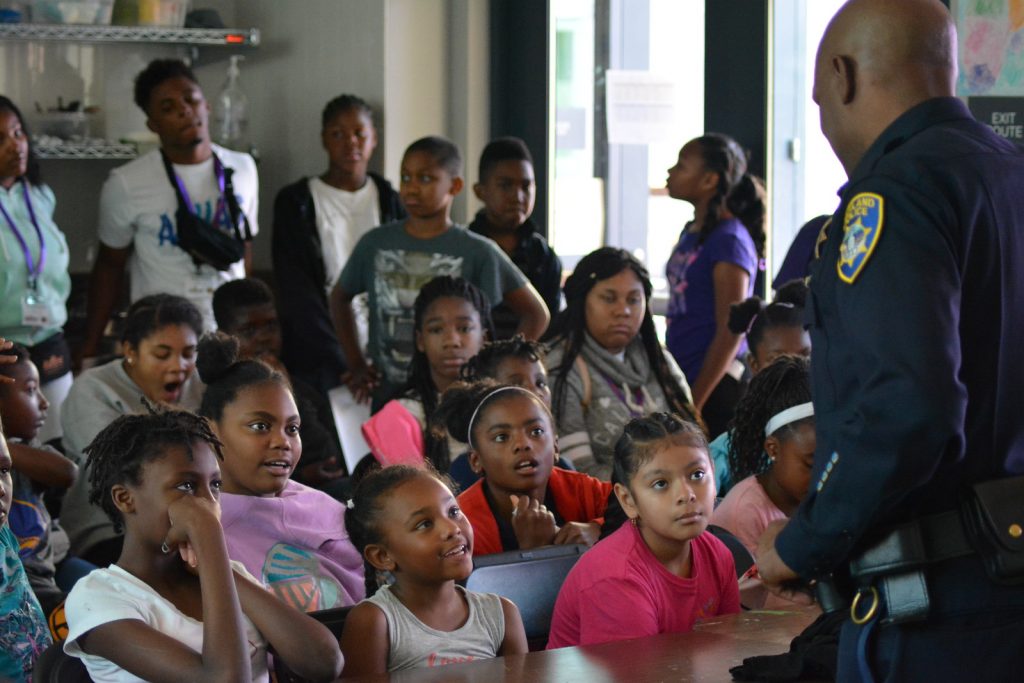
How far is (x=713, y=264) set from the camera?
178 inches

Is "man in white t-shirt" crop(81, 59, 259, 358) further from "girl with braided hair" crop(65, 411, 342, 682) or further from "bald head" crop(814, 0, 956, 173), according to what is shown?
"bald head" crop(814, 0, 956, 173)

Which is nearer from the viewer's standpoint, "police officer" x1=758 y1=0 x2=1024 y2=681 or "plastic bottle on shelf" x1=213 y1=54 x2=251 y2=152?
"police officer" x1=758 y1=0 x2=1024 y2=681

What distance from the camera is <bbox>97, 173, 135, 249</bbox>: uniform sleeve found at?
16.1 ft

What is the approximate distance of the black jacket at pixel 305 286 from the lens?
4914 mm

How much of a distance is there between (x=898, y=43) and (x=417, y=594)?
124cm

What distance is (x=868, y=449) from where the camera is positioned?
1.53 m

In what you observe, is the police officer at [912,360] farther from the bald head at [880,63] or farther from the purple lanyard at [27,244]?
the purple lanyard at [27,244]

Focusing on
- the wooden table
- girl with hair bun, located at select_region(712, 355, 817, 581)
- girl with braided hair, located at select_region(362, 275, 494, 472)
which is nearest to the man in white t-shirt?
girl with braided hair, located at select_region(362, 275, 494, 472)

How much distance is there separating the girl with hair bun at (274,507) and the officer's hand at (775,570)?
47.3 inches

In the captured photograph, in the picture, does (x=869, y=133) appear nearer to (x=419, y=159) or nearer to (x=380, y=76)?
(x=419, y=159)

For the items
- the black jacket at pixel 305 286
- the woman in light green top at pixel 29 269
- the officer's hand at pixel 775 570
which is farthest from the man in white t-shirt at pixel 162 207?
the officer's hand at pixel 775 570

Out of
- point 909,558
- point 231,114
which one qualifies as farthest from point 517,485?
point 231,114

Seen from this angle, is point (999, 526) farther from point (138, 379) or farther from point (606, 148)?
point (606, 148)

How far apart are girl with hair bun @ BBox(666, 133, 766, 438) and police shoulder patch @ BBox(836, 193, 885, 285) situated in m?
2.81
